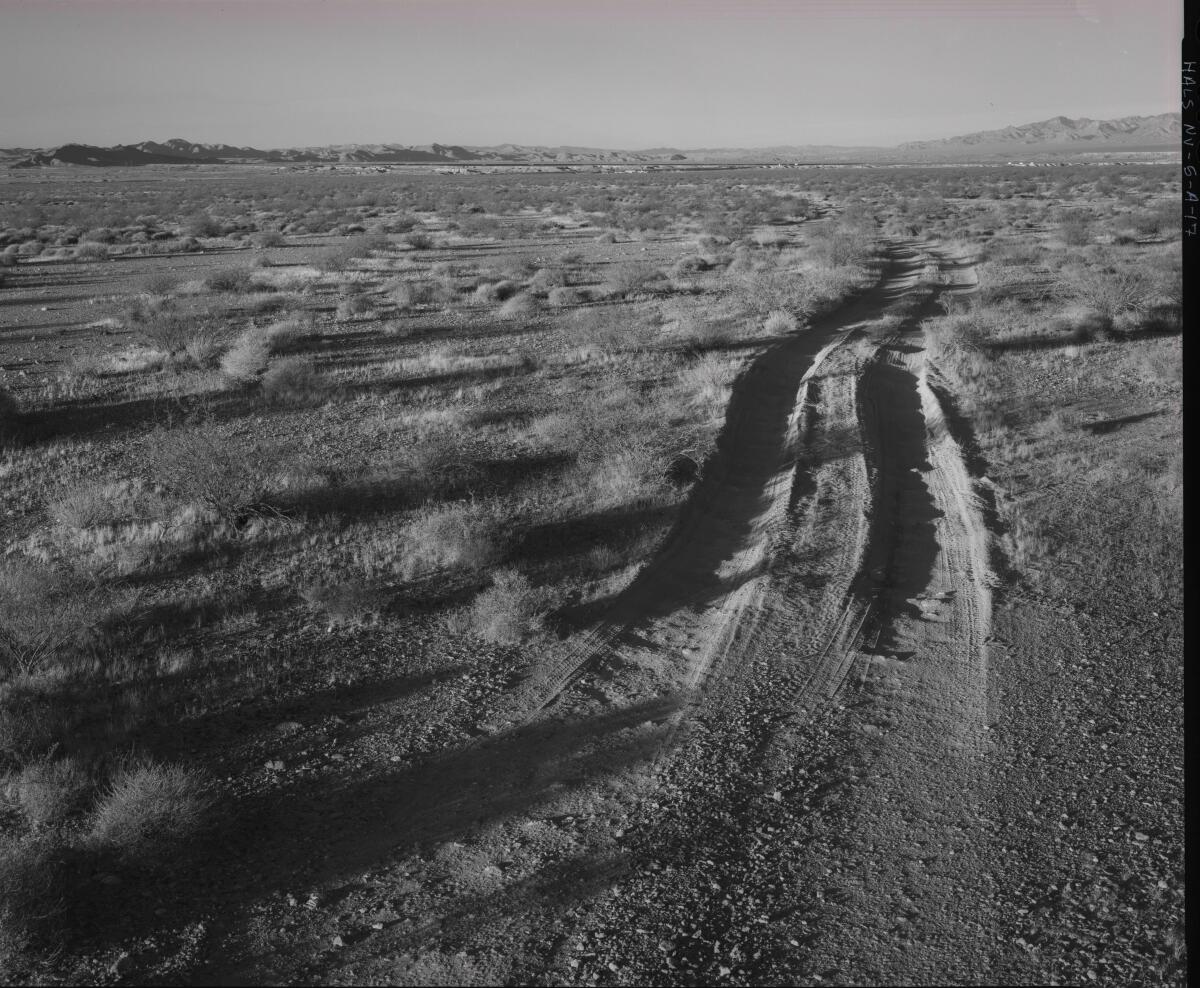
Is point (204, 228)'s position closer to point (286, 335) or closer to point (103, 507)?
point (286, 335)

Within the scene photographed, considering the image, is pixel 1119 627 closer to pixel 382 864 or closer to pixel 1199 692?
pixel 1199 692

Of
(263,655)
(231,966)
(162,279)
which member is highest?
(162,279)

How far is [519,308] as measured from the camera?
24750 millimetres

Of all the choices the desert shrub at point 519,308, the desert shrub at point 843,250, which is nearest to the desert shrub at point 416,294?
the desert shrub at point 519,308

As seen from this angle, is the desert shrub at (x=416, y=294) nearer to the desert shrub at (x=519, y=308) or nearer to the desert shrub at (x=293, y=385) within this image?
the desert shrub at (x=519, y=308)

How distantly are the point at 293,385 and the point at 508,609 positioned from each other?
1036 cm

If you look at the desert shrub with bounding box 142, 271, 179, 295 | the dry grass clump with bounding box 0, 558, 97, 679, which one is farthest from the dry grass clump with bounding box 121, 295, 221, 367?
the dry grass clump with bounding box 0, 558, 97, 679

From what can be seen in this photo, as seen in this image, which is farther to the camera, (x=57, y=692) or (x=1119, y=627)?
(x=1119, y=627)

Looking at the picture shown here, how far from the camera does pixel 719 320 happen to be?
885 inches

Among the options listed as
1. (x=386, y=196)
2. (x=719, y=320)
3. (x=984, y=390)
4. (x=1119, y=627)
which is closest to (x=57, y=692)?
(x=1119, y=627)

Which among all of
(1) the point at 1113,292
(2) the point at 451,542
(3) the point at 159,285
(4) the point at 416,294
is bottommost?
(2) the point at 451,542

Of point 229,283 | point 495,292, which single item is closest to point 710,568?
point 495,292

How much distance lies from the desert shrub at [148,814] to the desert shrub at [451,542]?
378 cm

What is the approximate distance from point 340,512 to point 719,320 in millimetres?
13890
